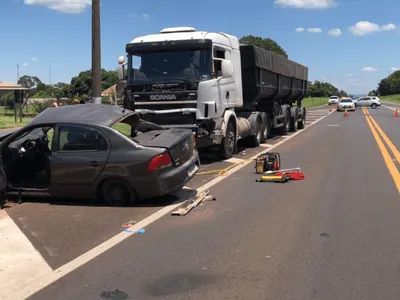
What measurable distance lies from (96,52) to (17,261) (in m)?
9.25

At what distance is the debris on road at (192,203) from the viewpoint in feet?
21.8

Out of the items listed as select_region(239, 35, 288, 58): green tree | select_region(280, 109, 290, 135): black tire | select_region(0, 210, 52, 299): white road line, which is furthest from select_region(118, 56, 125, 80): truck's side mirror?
select_region(239, 35, 288, 58): green tree

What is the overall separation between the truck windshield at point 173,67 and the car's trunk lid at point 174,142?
2.82m

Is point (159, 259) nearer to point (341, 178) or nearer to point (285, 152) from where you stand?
point (341, 178)

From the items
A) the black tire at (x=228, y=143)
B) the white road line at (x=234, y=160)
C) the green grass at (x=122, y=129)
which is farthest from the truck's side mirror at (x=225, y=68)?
the green grass at (x=122, y=129)

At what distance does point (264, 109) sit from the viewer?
1758cm

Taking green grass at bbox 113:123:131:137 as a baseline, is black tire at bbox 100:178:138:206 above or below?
below

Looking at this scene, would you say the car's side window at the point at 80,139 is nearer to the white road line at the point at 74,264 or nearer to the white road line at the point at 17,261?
A: the white road line at the point at 74,264

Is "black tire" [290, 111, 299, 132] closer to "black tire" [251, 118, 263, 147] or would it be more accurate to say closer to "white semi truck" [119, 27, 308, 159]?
"black tire" [251, 118, 263, 147]

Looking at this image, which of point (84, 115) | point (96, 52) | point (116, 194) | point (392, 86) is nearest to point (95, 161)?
point (116, 194)

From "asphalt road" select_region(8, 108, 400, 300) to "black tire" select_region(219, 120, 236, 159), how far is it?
3.69 m

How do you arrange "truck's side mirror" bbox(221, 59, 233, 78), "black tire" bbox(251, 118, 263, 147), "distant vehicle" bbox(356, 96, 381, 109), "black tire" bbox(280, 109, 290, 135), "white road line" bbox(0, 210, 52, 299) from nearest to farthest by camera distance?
"white road line" bbox(0, 210, 52, 299)
"truck's side mirror" bbox(221, 59, 233, 78)
"black tire" bbox(251, 118, 263, 147)
"black tire" bbox(280, 109, 290, 135)
"distant vehicle" bbox(356, 96, 381, 109)

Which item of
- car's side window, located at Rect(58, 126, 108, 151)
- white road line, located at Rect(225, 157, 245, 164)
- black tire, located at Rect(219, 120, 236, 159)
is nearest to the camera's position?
car's side window, located at Rect(58, 126, 108, 151)

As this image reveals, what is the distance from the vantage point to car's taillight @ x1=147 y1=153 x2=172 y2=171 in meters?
6.85
